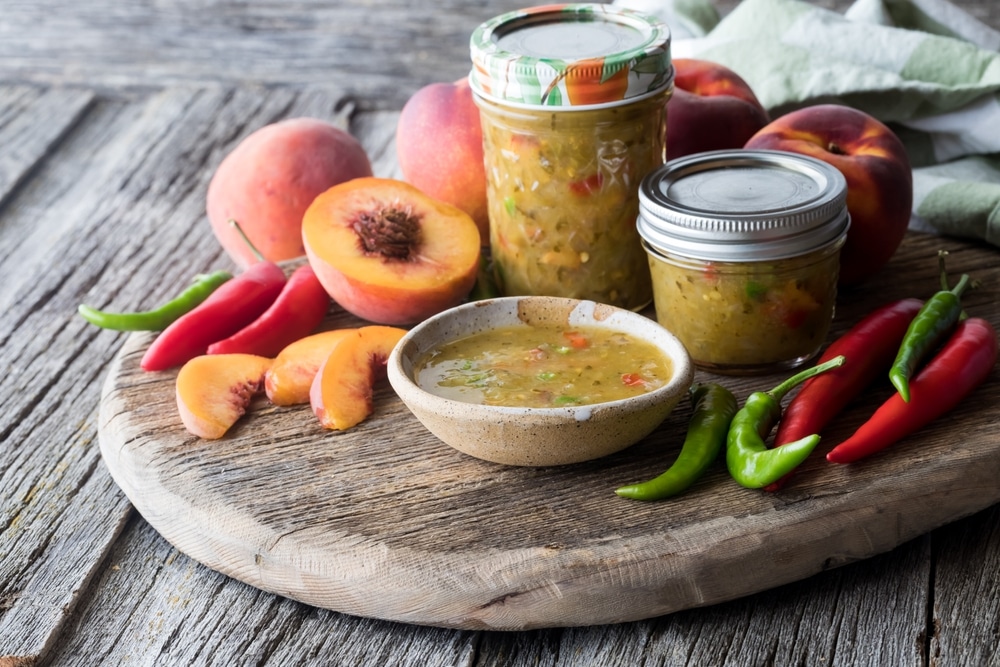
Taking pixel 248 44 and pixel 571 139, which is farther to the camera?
pixel 248 44

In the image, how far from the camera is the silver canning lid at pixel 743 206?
79.3 inches

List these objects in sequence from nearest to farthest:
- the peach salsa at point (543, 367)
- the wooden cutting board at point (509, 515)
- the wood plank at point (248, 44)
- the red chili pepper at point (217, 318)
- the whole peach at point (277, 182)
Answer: the wooden cutting board at point (509, 515) < the peach salsa at point (543, 367) < the red chili pepper at point (217, 318) < the whole peach at point (277, 182) < the wood plank at point (248, 44)

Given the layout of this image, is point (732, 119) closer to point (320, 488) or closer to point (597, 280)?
point (597, 280)

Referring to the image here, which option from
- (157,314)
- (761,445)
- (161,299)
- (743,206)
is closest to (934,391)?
(761,445)

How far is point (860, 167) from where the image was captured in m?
2.31

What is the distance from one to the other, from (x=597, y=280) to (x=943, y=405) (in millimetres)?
718

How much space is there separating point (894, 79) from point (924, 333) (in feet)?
3.73

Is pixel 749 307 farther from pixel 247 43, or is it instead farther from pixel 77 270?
pixel 247 43

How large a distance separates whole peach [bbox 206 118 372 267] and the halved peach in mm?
283

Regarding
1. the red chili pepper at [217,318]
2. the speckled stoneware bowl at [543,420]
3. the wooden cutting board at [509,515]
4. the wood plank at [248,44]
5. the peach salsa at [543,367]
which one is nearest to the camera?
the wooden cutting board at [509,515]

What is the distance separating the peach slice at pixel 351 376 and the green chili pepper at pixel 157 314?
46 cm

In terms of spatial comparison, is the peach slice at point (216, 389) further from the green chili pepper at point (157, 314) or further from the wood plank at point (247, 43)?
the wood plank at point (247, 43)

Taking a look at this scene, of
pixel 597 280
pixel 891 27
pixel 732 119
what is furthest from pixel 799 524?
pixel 891 27

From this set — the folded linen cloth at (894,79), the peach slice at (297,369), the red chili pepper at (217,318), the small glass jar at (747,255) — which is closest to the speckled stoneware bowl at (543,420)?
the small glass jar at (747,255)
